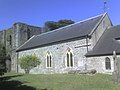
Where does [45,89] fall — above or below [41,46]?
below

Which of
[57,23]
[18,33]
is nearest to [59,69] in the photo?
[18,33]

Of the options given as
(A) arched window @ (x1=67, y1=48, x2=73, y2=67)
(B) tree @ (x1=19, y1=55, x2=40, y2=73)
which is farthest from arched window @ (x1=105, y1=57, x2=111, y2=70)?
(B) tree @ (x1=19, y1=55, x2=40, y2=73)

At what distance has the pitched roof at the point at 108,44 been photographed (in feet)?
85.5

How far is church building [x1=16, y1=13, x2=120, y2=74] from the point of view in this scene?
26.9 m

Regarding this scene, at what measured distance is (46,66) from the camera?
3706 cm

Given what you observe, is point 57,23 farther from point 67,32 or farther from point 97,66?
point 97,66

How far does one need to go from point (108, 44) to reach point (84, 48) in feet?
11.3

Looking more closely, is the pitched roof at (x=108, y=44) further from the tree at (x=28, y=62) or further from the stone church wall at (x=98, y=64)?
the tree at (x=28, y=62)

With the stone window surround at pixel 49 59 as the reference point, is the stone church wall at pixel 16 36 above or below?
above

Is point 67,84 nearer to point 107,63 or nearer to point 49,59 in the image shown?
point 107,63

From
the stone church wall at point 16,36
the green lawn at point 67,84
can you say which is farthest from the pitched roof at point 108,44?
the stone church wall at point 16,36

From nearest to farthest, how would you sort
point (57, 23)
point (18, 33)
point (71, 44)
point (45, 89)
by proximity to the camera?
point (45, 89), point (71, 44), point (18, 33), point (57, 23)

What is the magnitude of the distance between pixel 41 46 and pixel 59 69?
6375 millimetres

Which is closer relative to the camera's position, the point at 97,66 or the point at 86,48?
the point at 97,66
